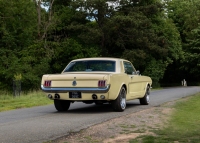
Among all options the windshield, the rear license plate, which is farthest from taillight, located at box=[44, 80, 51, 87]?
the windshield

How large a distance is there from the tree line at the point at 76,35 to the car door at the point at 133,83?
24768 mm

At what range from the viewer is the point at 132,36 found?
40.3 meters

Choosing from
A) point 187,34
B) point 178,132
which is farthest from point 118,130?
point 187,34

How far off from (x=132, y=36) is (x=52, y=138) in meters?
33.6

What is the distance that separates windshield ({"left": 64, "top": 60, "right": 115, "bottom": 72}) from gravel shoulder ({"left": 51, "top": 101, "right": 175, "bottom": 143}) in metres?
2.82

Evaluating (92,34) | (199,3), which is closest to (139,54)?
(92,34)

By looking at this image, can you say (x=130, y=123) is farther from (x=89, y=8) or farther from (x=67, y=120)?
(x=89, y=8)

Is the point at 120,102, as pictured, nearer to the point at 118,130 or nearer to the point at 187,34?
the point at 118,130

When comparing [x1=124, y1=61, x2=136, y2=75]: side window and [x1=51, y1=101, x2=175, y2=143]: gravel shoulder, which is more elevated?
[x1=124, y1=61, x2=136, y2=75]: side window

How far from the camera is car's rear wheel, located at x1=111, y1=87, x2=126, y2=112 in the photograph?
12.1 meters

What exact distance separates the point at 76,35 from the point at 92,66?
30503 mm

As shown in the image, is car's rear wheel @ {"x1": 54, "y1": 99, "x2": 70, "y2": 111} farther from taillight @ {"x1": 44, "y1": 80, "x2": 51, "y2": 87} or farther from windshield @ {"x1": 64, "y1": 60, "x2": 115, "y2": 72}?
windshield @ {"x1": 64, "y1": 60, "x2": 115, "y2": 72}

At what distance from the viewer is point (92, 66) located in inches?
518

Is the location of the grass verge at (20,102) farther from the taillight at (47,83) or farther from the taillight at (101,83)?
the taillight at (101,83)
